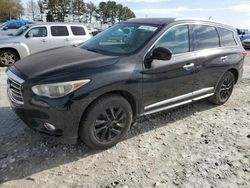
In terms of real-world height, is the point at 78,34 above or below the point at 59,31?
below

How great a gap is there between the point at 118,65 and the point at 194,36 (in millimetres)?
1776

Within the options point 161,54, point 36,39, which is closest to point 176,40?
point 161,54

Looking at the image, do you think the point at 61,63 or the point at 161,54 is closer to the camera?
the point at 61,63

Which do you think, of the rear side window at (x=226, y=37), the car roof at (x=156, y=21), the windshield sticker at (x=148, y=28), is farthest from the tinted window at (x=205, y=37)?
the windshield sticker at (x=148, y=28)

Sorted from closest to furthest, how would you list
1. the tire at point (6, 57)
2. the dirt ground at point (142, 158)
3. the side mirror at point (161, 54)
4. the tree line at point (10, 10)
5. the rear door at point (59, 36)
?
1. the dirt ground at point (142, 158)
2. the side mirror at point (161, 54)
3. the tire at point (6, 57)
4. the rear door at point (59, 36)
5. the tree line at point (10, 10)

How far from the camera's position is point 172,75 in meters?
4.25

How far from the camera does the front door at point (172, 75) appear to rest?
4.00 m

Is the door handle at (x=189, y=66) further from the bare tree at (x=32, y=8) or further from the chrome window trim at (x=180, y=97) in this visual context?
the bare tree at (x=32, y=8)

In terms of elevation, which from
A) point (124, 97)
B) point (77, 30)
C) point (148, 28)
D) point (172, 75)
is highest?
point (148, 28)

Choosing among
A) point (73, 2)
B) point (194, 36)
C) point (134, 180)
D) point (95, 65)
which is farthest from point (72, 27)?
point (73, 2)

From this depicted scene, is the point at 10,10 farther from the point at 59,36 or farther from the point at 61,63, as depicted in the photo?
the point at 61,63

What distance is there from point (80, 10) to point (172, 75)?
65311 mm

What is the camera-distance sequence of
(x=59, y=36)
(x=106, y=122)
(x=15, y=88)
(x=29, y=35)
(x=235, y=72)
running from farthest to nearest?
1. (x=59, y=36)
2. (x=29, y=35)
3. (x=235, y=72)
4. (x=106, y=122)
5. (x=15, y=88)

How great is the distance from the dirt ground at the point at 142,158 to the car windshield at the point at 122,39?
4.33 feet
